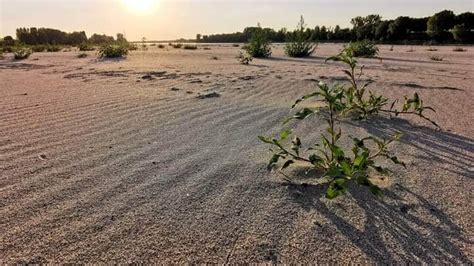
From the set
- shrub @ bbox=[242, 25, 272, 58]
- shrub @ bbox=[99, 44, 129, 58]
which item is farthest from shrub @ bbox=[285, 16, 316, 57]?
shrub @ bbox=[99, 44, 129, 58]

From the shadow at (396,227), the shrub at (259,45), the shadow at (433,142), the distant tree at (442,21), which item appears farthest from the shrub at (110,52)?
the distant tree at (442,21)

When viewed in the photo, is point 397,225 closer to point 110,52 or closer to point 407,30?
point 110,52

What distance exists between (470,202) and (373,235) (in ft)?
2.00

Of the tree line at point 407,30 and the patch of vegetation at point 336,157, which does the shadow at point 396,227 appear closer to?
the patch of vegetation at point 336,157

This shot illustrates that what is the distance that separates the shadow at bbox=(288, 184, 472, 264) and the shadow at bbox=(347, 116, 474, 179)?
56cm

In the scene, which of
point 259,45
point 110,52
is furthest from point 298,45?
point 110,52

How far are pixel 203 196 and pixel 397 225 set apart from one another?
2.83ft

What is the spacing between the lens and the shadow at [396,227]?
1310 millimetres

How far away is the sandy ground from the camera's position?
133 cm

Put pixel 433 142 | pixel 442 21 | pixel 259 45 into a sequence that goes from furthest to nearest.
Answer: pixel 442 21 < pixel 259 45 < pixel 433 142

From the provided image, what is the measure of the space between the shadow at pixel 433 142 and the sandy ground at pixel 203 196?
1 cm

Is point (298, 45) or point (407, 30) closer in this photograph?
point (298, 45)

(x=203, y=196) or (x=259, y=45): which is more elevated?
(x=259, y=45)

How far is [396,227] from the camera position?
57.6 inches
